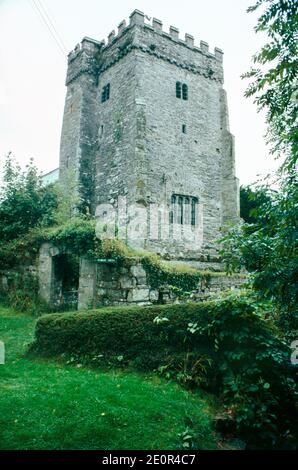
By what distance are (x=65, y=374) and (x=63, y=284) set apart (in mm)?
6440

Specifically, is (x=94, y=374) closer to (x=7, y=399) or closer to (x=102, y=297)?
(x=7, y=399)

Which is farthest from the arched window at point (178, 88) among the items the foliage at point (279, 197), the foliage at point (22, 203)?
the foliage at point (279, 197)

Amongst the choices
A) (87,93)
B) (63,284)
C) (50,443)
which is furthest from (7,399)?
(87,93)

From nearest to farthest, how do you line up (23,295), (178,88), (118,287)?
(118,287) < (23,295) < (178,88)

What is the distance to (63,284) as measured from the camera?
11.9 metres

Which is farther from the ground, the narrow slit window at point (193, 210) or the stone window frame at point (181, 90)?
the stone window frame at point (181, 90)

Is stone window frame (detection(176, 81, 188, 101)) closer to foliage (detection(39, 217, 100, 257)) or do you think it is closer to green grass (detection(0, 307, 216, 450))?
foliage (detection(39, 217, 100, 257))

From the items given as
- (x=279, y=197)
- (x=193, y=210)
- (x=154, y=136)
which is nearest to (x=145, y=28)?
(x=154, y=136)

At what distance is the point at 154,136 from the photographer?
1720 cm

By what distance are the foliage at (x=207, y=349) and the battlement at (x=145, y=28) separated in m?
16.9

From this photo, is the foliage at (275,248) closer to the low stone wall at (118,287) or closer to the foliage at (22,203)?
the low stone wall at (118,287)

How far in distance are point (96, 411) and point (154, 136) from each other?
14739 mm

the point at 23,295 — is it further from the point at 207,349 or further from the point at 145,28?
the point at 145,28

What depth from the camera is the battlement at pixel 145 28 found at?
704 inches
